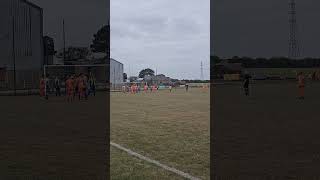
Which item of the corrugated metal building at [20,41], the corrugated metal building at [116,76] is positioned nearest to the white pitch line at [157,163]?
the corrugated metal building at [20,41]

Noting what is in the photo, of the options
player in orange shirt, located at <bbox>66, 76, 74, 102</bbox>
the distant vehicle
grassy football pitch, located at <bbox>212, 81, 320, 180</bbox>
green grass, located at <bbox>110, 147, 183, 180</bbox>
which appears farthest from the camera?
the distant vehicle

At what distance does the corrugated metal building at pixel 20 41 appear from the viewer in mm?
50500

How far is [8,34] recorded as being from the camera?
51.0 m

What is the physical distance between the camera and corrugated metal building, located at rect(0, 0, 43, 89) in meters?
50.5

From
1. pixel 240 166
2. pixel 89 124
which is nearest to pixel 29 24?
pixel 89 124

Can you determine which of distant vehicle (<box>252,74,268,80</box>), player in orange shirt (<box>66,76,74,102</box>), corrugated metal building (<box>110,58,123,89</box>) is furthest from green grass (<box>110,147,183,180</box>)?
distant vehicle (<box>252,74,268,80</box>)

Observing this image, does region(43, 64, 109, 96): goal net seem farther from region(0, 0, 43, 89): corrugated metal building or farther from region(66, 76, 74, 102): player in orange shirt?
region(66, 76, 74, 102): player in orange shirt

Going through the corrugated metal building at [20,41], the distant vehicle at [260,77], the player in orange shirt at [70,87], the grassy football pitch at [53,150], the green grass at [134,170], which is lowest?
the grassy football pitch at [53,150]

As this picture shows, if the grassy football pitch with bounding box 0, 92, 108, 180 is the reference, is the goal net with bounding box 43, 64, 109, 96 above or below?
above

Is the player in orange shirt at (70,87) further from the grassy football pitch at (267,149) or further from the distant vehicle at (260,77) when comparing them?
the distant vehicle at (260,77)

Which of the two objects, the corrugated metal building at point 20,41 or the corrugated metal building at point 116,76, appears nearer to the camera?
the corrugated metal building at point 20,41

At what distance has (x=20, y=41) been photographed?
2035 inches

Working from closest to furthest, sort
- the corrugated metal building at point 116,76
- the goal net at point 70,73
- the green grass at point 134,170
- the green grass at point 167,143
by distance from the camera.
Answer: the green grass at point 134,170 → the green grass at point 167,143 → the goal net at point 70,73 → the corrugated metal building at point 116,76

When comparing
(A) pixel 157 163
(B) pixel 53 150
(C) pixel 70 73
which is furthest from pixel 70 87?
(A) pixel 157 163
